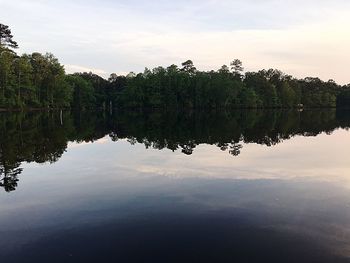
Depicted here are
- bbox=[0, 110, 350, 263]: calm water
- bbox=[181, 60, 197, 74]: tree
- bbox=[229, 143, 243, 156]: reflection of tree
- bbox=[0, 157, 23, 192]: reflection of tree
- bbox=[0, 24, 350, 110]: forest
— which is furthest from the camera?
bbox=[181, 60, 197, 74]: tree

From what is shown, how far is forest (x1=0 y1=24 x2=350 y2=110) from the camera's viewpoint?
79438 millimetres

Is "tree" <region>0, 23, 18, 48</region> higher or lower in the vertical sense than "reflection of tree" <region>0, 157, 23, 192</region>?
higher

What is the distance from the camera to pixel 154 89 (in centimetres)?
11156

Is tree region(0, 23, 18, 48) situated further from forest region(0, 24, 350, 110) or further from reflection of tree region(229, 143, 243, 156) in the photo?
reflection of tree region(229, 143, 243, 156)

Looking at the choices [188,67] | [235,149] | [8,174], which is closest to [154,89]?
[188,67]

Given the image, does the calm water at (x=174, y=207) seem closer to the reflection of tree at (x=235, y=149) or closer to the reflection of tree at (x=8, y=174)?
the reflection of tree at (x=8, y=174)

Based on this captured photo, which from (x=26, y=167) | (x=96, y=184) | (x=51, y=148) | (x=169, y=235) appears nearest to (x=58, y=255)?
(x=169, y=235)

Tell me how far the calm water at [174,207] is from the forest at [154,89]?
63.8m

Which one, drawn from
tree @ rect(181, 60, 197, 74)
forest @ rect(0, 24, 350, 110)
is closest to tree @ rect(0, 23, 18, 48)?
forest @ rect(0, 24, 350, 110)

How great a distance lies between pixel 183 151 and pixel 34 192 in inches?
420

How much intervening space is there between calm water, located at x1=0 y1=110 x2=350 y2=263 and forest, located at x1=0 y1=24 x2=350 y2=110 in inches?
2511

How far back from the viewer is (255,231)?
8469 mm

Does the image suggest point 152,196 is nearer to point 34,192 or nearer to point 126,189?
point 126,189

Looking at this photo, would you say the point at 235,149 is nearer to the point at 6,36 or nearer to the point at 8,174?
the point at 8,174
